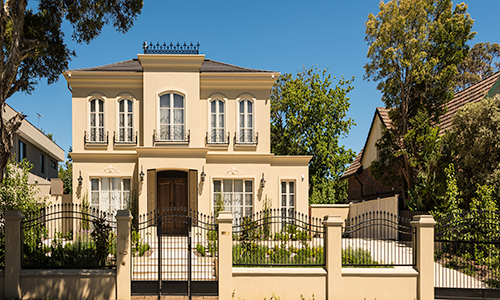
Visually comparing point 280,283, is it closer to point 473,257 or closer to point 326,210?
point 473,257

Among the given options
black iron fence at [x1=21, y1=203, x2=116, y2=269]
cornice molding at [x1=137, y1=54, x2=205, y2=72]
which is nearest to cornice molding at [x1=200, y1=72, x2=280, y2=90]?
cornice molding at [x1=137, y1=54, x2=205, y2=72]

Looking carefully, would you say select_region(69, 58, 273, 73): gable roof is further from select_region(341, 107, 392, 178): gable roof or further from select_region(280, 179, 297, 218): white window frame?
select_region(341, 107, 392, 178): gable roof

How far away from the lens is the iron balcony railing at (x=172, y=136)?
1817 centimetres

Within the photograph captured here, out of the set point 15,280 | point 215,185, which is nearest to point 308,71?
point 215,185

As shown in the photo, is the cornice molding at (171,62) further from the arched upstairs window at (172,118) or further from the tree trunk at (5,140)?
the tree trunk at (5,140)

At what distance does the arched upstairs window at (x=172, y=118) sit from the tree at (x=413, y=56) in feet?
28.6

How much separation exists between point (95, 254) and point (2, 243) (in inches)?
98.9

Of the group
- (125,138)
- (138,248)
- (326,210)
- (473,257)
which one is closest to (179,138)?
(125,138)

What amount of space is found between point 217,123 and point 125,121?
13.9 feet

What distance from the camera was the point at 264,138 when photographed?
18.9 metres

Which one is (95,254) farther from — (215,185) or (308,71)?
(308,71)

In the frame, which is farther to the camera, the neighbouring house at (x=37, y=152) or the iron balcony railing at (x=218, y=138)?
the neighbouring house at (x=37, y=152)

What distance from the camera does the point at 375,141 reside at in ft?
83.6

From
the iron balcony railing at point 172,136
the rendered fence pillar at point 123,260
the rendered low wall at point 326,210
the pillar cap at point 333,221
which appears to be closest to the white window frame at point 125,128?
the iron balcony railing at point 172,136
